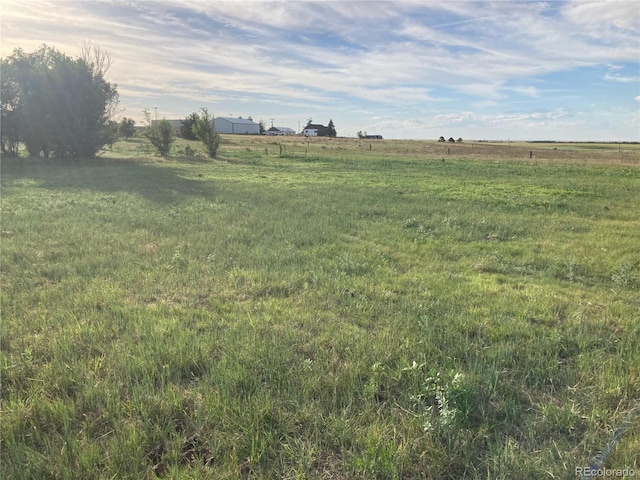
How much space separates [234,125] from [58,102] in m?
127

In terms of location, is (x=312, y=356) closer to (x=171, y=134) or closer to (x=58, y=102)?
(x=58, y=102)

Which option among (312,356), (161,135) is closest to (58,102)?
(161,135)

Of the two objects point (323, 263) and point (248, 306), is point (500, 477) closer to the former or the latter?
point (248, 306)

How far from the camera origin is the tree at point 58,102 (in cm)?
3112

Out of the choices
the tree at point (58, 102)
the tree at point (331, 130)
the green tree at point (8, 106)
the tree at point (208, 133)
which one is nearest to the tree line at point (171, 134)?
the tree at point (208, 133)

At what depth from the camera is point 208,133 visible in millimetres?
42531

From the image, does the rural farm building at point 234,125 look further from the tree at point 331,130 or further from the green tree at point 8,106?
the green tree at point 8,106

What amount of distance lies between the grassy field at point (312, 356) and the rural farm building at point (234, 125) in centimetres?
15022

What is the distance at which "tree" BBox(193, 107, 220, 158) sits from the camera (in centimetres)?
4247

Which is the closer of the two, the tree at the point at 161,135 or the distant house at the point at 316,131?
the tree at the point at 161,135

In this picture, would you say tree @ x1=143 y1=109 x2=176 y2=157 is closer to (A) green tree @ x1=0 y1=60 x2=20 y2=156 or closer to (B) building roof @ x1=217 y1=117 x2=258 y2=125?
(A) green tree @ x1=0 y1=60 x2=20 y2=156

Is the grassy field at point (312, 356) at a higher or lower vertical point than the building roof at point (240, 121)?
lower

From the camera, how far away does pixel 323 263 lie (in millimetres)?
7461

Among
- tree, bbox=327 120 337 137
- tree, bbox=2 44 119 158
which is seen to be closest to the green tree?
tree, bbox=2 44 119 158
